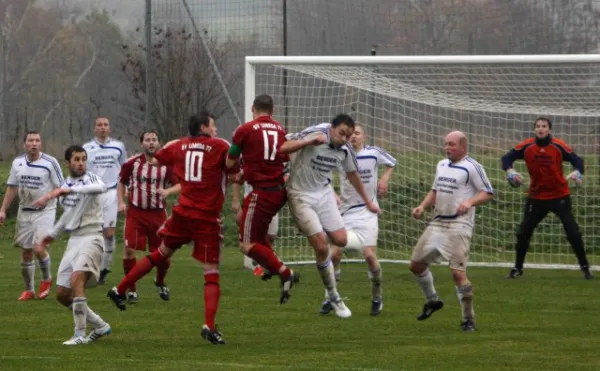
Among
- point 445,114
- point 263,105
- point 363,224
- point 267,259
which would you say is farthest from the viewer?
point 445,114

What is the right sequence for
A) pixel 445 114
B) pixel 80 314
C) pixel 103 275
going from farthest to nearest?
1. pixel 445 114
2. pixel 103 275
3. pixel 80 314

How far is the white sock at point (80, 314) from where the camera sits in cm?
1122

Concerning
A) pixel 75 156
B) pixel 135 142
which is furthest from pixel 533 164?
pixel 135 142

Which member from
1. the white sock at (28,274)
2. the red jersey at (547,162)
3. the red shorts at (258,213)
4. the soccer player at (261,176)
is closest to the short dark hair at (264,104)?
the soccer player at (261,176)

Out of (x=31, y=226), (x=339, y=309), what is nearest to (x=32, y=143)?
(x=31, y=226)

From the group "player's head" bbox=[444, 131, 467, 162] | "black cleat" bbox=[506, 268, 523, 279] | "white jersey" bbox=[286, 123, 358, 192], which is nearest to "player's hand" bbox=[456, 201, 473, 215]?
"player's head" bbox=[444, 131, 467, 162]

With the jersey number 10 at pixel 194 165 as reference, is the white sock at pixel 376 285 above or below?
below

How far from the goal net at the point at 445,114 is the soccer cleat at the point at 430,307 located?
6772 millimetres

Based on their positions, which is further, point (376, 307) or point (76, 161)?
point (376, 307)

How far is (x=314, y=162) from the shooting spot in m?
13.3

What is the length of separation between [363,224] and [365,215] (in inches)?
4.7

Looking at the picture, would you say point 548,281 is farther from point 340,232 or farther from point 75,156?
point 75,156

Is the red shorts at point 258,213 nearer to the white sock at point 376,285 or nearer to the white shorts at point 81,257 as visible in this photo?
the white sock at point 376,285

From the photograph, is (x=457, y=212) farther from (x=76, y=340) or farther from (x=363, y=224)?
(x=76, y=340)
